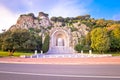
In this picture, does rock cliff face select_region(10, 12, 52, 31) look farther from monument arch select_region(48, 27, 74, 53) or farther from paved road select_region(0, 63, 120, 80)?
paved road select_region(0, 63, 120, 80)

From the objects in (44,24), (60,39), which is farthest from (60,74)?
(44,24)

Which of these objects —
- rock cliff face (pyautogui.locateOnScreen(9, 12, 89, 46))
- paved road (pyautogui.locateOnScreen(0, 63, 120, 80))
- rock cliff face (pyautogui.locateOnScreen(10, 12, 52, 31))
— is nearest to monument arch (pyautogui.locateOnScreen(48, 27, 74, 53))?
rock cliff face (pyautogui.locateOnScreen(9, 12, 89, 46))

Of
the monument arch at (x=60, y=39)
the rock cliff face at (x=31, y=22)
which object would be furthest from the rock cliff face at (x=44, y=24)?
the monument arch at (x=60, y=39)

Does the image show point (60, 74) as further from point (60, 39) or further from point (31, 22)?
point (31, 22)

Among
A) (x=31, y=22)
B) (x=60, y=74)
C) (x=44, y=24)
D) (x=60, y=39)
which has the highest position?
(x=31, y=22)

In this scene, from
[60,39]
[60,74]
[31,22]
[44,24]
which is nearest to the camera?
[60,74]

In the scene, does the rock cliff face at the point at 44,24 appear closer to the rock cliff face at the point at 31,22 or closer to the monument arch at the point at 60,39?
the rock cliff face at the point at 31,22

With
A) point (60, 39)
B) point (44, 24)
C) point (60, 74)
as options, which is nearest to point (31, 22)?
point (44, 24)

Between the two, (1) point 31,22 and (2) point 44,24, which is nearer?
(1) point 31,22

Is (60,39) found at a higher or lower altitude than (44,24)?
lower

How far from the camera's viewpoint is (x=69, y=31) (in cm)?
5366

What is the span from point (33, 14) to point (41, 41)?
25704 millimetres

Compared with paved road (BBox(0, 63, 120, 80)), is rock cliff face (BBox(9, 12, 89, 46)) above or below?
above

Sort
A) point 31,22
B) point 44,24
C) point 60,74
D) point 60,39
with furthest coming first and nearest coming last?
point 44,24 → point 31,22 → point 60,39 → point 60,74
